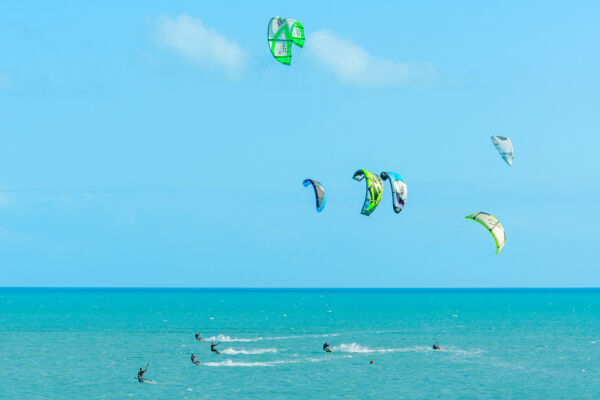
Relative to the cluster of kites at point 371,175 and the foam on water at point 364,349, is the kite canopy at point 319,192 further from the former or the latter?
the foam on water at point 364,349

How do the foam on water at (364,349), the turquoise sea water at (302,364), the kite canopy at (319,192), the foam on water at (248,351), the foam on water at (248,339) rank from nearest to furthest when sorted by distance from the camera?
the turquoise sea water at (302,364)
the kite canopy at (319,192)
the foam on water at (248,351)
the foam on water at (364,349)
the foam on water at (248,339)

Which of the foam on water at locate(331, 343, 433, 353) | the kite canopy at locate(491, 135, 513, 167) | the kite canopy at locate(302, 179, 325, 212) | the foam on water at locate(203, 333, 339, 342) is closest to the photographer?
the kite canopy at locate(491, 135, 513, 167)

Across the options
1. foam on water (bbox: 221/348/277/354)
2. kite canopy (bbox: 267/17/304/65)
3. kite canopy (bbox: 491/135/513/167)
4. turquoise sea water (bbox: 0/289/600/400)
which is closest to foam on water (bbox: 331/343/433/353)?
turquoise sea water (bbox: 0/289/600/400)

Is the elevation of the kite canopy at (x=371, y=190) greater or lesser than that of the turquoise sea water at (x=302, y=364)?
greater

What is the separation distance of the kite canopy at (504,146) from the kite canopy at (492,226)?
359cm

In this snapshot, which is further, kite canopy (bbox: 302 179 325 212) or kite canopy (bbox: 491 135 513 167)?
kite canopy (bbox: 302 179 325 212)

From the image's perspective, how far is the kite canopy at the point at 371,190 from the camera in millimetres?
45844

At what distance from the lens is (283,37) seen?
4366 centimetres

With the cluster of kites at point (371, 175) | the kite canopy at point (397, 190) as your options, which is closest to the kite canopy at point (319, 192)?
the cluster of kites at point (371, 175)

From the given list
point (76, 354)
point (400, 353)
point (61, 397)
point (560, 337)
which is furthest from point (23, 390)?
point (560, 337)

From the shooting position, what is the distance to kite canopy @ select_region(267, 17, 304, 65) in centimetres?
4316

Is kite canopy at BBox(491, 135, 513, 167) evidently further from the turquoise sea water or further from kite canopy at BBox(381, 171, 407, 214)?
the turquoise sea water

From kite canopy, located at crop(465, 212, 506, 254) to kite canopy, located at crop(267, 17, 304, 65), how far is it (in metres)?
13.7

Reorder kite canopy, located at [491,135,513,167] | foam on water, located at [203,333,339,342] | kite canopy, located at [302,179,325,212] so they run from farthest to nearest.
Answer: foam on water, located at [203,333,339,342]
kite canopy, located at [302,179,325,212]
kite canopy, located at [491,135,513,167]
